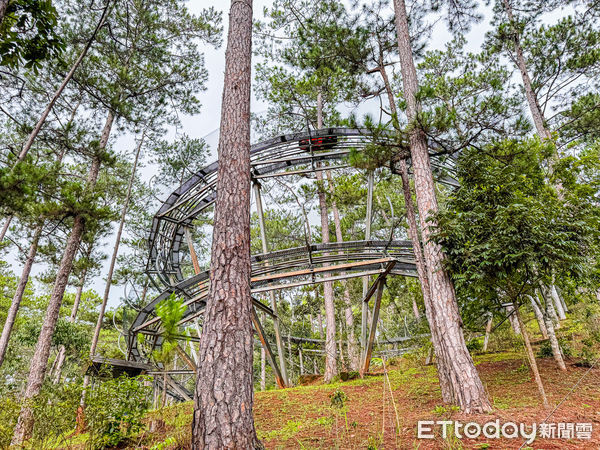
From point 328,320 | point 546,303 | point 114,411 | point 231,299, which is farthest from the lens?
point 328,320

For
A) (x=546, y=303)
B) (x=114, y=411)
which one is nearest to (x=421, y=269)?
(x=546, y=303)

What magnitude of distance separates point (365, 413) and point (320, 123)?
10.1 metres

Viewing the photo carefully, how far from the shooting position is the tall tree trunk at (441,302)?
13.9ft

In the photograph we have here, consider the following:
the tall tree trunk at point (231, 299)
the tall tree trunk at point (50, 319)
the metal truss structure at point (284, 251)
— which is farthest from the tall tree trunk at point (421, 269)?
the tall tree trunk at point (50, 319)

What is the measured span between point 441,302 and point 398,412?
74.2 inches

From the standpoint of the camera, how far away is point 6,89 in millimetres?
Result: 7457

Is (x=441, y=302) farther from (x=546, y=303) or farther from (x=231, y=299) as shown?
(x=231, y=299)

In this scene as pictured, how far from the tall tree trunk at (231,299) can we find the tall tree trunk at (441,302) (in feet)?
10.5

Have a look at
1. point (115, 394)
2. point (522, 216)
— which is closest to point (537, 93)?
point (522, 216)

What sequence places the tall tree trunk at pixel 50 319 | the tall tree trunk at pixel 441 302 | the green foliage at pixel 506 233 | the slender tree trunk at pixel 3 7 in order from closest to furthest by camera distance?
1. the slender tree trunk at pixel 3 7
2. the tall tree trunk at pixel 441 302
3. the green foliage at pixel 506 233
4. the tall tree trunk at pixel 50 319

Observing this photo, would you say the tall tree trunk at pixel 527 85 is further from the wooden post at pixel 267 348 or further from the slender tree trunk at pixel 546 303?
the wooden post at pixel 267 348

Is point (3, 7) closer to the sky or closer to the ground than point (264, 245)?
closer to the sky

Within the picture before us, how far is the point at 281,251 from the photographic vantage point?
7.18 meters

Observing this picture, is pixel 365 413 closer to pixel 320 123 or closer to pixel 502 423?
pixel 502 423
